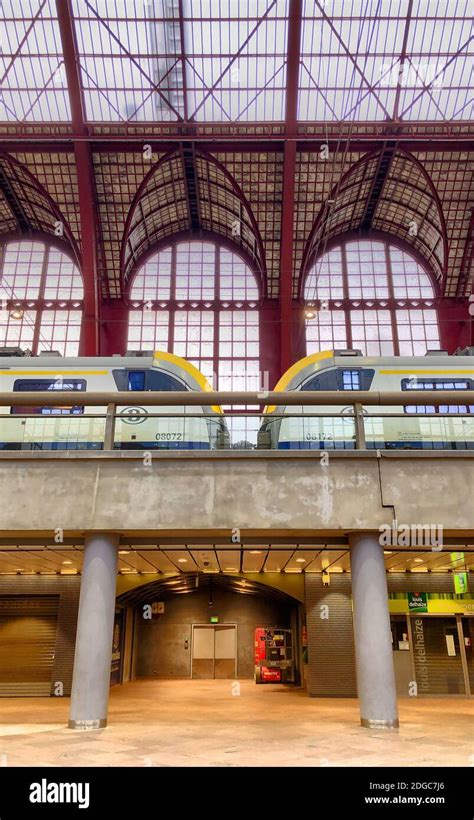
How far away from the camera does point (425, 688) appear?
1758cm

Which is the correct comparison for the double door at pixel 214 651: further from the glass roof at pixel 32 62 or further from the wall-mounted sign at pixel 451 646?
the glass roof at pixel 32 62

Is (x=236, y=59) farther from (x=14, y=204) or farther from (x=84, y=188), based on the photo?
(x=14, y=204)

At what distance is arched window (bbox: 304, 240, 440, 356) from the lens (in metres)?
37.2

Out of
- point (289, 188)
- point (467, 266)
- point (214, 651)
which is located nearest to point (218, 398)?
point (214, 651)

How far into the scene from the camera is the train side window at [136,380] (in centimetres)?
1770

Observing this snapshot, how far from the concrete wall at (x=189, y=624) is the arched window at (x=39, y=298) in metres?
18.1

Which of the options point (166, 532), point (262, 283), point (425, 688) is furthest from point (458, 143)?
point (166, 532)

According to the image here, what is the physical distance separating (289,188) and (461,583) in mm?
23861

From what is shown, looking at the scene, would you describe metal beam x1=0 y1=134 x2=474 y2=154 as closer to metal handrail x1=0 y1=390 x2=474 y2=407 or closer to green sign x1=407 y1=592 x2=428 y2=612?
green sign x1=407 y1=592 x2=428 y2=612

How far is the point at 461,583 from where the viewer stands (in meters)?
17.7

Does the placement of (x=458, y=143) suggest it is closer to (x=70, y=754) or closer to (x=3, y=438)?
(x=3, y=438)

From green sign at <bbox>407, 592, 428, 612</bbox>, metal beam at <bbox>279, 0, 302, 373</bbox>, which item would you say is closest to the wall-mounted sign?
green sign at <bbox>407, 592, 428, 612</bbox>

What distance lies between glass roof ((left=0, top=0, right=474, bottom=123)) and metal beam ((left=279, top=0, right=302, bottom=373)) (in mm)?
1005

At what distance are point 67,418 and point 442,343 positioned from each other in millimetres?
29742
